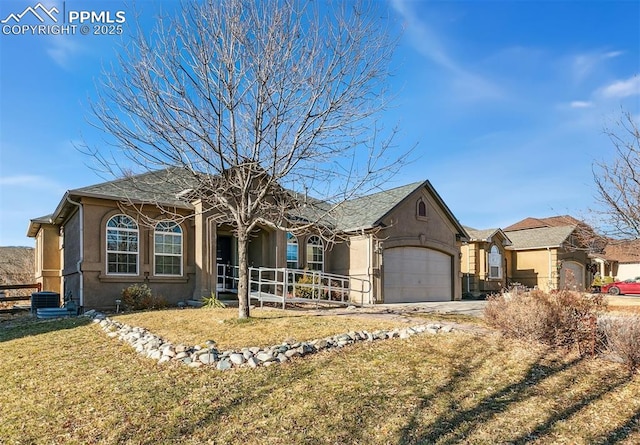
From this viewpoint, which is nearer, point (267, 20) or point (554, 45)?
point (267, 20)

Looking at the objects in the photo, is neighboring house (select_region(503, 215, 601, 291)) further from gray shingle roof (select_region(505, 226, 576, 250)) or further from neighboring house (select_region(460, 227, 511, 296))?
neighboring house (select_region(460, 227, 511, 296))

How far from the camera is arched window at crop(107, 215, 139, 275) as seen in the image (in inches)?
576

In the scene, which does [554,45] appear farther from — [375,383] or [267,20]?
[375,383]

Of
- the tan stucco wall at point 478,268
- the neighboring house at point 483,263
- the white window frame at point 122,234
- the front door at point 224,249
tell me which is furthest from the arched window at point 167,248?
the tan stucco wall at point 478,268

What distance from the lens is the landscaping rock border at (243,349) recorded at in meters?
7.14

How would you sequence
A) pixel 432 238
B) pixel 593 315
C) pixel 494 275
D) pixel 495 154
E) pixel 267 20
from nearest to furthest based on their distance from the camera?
pixel 593 315, pixel 267 20, pixel 495 154, pixel 432 238, pixel 494 275

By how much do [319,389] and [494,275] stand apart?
76.0ft

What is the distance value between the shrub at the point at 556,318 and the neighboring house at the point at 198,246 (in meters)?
6.71

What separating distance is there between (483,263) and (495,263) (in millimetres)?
1264

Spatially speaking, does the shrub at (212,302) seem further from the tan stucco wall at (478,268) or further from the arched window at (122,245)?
the tan stucco wall at (478,268)

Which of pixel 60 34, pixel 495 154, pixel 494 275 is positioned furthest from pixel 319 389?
pixel 494 275

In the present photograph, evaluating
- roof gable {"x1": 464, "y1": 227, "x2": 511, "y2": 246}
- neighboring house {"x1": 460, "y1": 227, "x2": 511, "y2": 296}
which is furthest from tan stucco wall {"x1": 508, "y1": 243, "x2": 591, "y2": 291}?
neighboring house {"x1": 460, "y1": 227, "x2": 511, "y2": 296}

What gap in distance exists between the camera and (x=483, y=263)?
Answer: 26000 millimetres

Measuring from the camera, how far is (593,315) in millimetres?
7992
